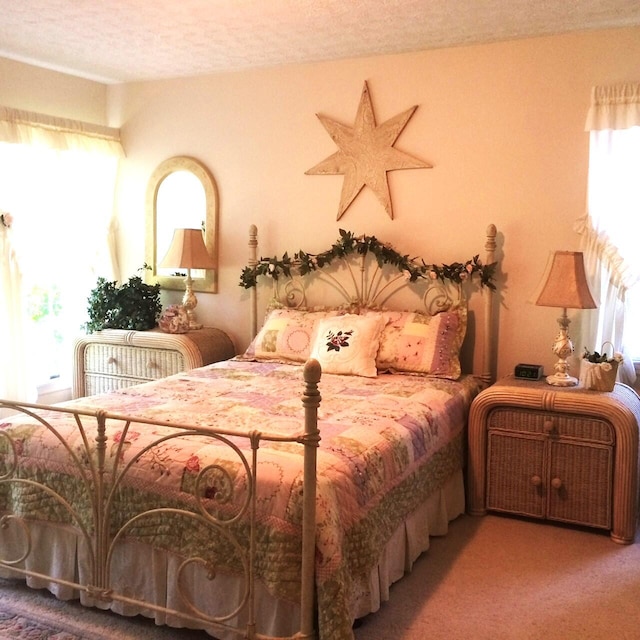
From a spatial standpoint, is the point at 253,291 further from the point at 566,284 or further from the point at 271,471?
the point at 271,471

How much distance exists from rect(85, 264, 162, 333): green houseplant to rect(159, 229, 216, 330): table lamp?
9.4 inches

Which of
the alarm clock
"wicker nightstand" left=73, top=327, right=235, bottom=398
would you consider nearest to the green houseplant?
"wicker nightstand" left=73, top=327, right=235, bottom=398

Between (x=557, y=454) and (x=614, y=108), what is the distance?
1712mm

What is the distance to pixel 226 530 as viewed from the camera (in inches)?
82.4

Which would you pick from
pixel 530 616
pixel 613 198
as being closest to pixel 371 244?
pixel 613 198

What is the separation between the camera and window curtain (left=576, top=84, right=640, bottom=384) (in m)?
3.42

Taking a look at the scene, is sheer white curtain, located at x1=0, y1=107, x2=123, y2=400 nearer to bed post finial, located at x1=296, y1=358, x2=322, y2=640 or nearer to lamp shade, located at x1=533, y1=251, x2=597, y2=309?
bed post finial, located at x1=296, y1=358, x2=322, y2=640

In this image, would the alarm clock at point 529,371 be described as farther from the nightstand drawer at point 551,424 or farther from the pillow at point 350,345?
the pillow at point 350,345

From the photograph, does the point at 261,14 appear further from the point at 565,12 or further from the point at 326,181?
the point at 565,12

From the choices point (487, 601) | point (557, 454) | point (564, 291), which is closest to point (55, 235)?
point (564, 291)

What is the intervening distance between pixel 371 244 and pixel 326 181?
52cm

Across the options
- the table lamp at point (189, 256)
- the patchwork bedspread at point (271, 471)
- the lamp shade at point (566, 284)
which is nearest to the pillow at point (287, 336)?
the table lamp at point (189, 256)

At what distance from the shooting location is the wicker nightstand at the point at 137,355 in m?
4.20

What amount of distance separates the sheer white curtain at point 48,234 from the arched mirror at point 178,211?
0.33m
